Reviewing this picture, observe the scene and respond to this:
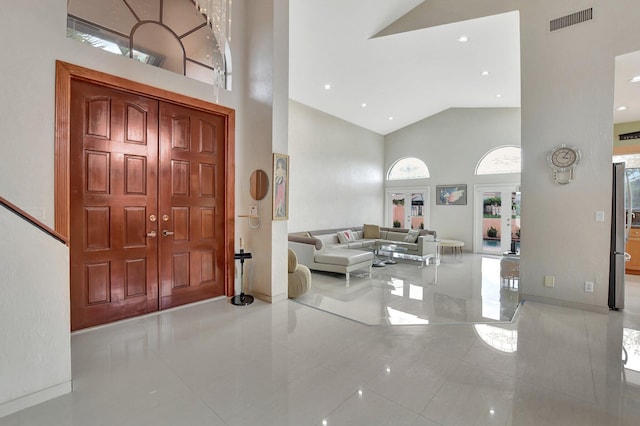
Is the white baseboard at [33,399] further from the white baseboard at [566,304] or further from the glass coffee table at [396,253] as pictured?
the glass coffee table at [396,253]

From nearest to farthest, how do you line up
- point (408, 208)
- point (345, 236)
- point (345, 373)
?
point (345, 373) → point (345, 236) → point (408, 208)

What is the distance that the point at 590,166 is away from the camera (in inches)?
140

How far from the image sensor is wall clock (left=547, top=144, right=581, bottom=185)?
3.61m

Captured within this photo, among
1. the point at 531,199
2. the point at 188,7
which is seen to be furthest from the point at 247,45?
the point at 531,199

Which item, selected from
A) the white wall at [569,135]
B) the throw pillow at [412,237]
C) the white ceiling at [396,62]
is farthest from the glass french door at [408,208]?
the white wall at [569,135]

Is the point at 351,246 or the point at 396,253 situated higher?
the point at 351,246

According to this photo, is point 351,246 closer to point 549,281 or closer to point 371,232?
point 371,232

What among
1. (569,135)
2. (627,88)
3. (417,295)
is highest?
(627,88)

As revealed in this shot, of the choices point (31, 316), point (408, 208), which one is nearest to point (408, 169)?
point (408, 208)

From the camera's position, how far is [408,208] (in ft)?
33.3

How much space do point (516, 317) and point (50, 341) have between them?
4.24 meters

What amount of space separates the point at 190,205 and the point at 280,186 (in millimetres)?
1134

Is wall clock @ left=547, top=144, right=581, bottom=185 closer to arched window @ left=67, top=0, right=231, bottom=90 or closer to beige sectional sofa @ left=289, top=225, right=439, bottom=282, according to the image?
beige sectional sofa @ left=289, top=225, right=439, bottom=282

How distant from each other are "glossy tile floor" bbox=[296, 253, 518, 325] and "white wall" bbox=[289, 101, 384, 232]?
2.47 meters
